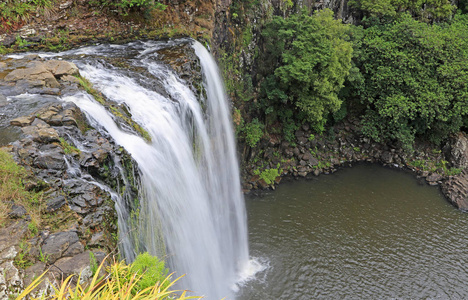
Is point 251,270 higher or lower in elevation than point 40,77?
lower

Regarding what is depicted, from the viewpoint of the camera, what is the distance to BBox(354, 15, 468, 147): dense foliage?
20.1m

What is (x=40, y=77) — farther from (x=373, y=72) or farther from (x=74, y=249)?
(x=373, y=72)

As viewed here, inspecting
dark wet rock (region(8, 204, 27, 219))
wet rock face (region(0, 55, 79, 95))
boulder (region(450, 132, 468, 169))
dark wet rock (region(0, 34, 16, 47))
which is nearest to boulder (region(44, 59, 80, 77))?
A: wet rock face (region(0, 55, 79, 95))

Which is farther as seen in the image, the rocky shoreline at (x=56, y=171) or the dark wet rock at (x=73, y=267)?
the rocky shoreline at (x=56, y=171)

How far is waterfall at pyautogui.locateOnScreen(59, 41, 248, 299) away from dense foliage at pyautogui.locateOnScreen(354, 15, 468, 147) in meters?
11.0

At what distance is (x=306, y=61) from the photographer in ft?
57.1

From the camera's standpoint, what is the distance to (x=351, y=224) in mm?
16547

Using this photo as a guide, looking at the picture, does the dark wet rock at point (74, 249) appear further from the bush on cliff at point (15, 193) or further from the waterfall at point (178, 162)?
the waterfall at point (178, 162)

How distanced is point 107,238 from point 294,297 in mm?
9148

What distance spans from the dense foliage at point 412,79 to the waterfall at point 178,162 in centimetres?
1098

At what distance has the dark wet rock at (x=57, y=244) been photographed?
4.92 metres

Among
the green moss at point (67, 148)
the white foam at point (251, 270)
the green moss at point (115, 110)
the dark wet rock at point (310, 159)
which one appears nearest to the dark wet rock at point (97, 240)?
the green moss at point (67, 148)

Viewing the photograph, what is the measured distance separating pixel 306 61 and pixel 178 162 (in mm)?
10715

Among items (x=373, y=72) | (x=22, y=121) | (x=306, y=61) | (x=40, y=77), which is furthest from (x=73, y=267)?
(x=373, y=72)
